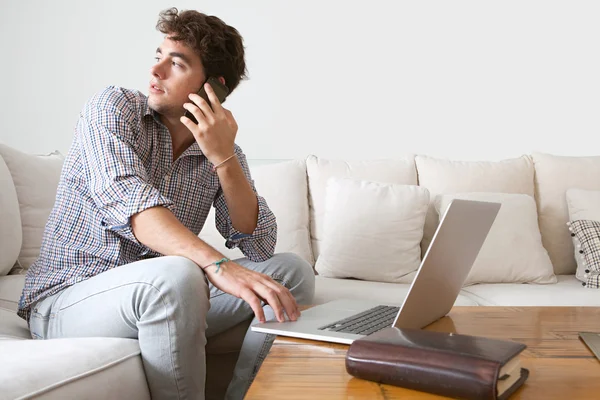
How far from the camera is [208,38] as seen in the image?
1768 mm

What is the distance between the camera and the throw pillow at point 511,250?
2.43m

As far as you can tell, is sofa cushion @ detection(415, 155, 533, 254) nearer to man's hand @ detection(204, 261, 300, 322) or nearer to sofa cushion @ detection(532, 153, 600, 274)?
sofa cushion @ detection(532, 153, 600, 274)

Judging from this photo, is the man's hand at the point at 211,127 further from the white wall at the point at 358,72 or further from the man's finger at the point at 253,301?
the white wall at the point at 358,72

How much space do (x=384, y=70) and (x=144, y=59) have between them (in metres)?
1.20

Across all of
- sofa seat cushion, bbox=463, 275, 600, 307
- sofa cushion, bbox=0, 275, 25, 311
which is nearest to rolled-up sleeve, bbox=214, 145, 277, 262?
sofa cushion, bbox=0, 275, 25, 311

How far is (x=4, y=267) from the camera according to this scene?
74.7 inches

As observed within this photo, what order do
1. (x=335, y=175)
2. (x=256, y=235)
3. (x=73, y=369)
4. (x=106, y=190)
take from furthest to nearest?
(x=335, y=175) < (x=256, y=235) < (x=106, y=190) < (x=73, y=369)

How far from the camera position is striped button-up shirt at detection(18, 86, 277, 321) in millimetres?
1403

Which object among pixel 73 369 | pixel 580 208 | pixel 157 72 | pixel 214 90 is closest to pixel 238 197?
pixel 214 90

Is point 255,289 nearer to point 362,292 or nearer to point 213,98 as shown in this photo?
point 213,98

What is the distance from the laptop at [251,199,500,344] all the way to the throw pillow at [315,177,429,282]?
45.6 inches

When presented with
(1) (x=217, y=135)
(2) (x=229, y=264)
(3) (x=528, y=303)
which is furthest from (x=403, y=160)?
(2) (x=229, y=264)

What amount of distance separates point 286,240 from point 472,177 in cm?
85

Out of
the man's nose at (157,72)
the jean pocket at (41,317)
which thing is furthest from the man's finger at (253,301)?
the man's nose at (157,72)
